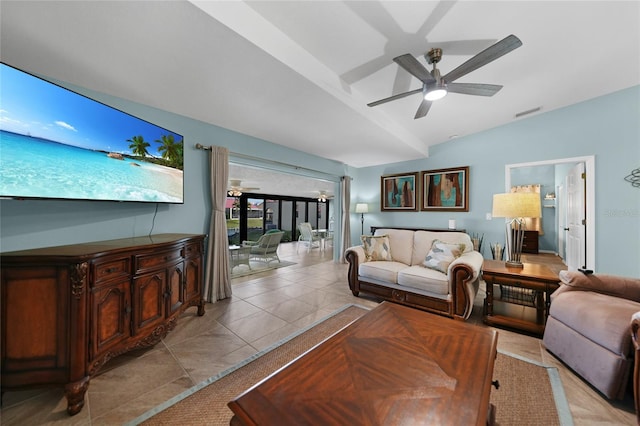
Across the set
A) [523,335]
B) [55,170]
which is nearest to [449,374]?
[523,335]

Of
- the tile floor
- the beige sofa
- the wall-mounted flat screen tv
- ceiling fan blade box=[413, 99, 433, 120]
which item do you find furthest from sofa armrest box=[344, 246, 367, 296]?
the wall-mounted flat screen tv

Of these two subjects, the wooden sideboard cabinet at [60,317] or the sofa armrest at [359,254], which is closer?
the wooden sideboard cabinet at [60,317]

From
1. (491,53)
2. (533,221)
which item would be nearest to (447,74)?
(491,53)

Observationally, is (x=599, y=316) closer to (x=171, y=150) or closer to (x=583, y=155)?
(x=583, y=155)

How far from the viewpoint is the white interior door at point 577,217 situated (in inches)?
139

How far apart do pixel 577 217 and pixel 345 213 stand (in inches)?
163

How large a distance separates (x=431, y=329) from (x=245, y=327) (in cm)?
182

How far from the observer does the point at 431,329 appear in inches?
58.0

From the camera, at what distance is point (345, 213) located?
18.5 ft

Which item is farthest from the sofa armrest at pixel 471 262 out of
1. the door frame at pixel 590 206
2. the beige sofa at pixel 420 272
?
the door frame at pixel 590 206

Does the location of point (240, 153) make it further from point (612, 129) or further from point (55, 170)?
point (612, 129)

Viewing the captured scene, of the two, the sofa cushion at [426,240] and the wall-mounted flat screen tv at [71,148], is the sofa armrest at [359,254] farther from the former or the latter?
the wall-mounted flat screen tv at [71,148]

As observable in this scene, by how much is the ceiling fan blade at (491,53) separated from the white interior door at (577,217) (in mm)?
3428

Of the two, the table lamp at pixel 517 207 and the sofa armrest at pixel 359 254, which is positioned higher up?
the table lamp at pixel 517 207
